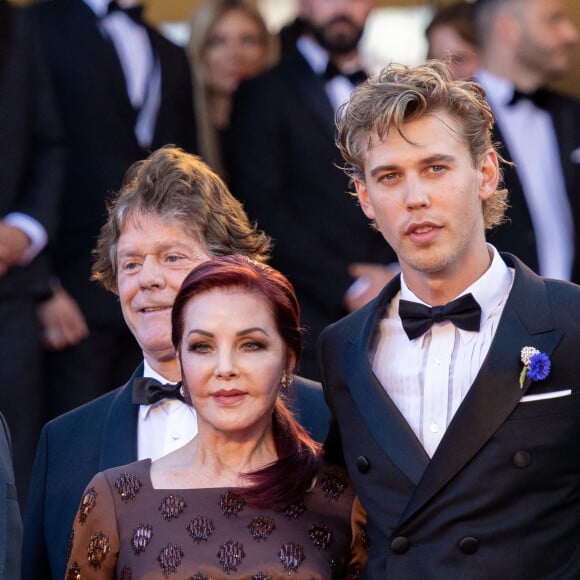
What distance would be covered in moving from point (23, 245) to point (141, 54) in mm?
1021

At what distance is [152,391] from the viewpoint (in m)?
4.34

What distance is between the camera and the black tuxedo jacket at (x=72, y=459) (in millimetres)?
4340

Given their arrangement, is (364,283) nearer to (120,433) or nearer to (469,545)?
(120,433)

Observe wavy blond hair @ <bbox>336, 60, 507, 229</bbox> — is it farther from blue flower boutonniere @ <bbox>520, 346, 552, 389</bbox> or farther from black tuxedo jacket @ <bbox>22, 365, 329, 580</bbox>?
black tuxedo jacket @ <bbox>22, 365, 329, 580</bbox>

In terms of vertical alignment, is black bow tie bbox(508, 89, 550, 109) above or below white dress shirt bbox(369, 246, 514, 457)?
above

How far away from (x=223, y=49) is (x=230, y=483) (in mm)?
3246

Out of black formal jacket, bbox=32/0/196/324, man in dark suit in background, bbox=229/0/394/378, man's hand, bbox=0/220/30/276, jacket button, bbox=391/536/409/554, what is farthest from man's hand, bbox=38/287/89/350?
jacket button, bbox=391/536/409/554

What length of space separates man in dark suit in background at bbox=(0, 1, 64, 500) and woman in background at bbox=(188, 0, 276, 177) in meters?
0.99

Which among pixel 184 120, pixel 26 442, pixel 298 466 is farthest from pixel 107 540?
pixel 184 120

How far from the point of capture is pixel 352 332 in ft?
12.9

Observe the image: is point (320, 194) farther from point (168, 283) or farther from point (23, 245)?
point (168, 283)

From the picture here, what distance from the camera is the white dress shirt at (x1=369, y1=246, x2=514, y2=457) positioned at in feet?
12.0

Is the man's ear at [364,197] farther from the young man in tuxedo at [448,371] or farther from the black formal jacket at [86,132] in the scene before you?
the black formal jacket at [86,132]

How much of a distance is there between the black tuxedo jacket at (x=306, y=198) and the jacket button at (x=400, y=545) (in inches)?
91.3
